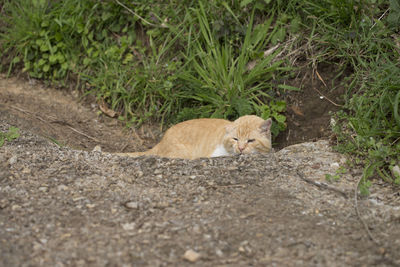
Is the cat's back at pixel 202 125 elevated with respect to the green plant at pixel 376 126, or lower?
lower

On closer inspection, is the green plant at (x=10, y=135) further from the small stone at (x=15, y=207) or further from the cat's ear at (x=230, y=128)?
the cat's ear at (x=230, y=128)

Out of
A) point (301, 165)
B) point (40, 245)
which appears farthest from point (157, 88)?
point (40, 245)

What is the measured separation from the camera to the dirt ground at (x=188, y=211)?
211cm

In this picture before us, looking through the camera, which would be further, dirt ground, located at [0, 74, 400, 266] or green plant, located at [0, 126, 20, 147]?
green plant, located at [0, 126, 20, 147]

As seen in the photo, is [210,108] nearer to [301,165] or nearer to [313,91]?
[313,91]

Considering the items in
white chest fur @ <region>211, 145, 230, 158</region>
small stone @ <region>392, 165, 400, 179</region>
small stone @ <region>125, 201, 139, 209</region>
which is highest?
small stone @ <region>392, 165, 400, 179</region>

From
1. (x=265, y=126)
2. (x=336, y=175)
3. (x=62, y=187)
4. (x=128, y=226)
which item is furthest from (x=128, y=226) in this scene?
(x=265, y=126)

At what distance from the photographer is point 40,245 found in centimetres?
214

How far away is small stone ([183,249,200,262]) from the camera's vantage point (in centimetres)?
207

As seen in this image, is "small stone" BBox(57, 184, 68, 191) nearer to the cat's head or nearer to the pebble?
the pebble

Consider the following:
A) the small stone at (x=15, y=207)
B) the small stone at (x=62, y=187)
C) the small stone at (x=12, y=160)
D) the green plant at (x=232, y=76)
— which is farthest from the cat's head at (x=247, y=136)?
the small stone at (x=15, y=207)

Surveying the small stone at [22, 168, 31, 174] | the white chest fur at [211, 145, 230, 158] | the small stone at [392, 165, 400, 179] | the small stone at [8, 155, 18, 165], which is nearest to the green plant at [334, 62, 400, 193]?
the small stone at [392, 165, 400, 179]

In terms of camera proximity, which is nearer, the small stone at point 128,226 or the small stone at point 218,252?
the small stone at point 218,252

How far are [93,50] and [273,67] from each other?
2.27 meters
